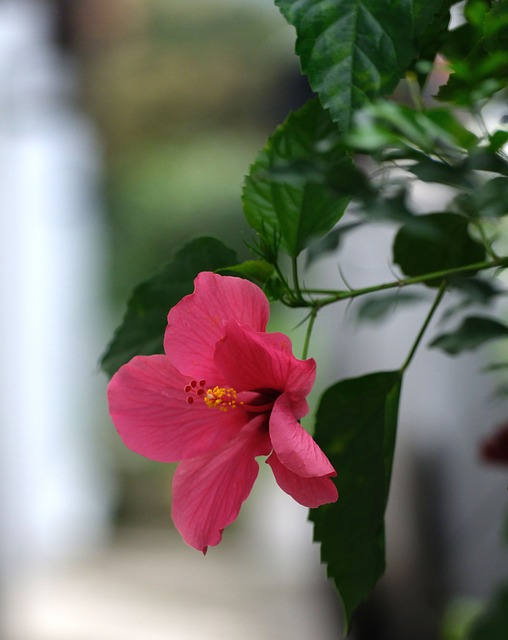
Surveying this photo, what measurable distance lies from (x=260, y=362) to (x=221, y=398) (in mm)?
31

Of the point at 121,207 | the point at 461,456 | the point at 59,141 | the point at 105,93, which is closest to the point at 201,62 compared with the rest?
the point at 105,93

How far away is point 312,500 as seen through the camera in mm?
306

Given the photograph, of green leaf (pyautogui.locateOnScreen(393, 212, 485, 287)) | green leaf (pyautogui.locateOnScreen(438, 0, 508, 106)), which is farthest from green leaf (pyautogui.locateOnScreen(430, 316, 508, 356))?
green leaf (pyautogui.locateOnScreen(438, 0, 508, 106))

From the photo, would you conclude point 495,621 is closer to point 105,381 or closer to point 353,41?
point 353,41

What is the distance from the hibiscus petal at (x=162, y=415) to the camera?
0.34 meters

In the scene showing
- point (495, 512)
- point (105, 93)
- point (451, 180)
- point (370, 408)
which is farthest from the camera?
point (105, 93)

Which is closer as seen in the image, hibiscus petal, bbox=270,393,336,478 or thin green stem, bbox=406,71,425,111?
hibiscus petal, bbox=270,393,336,478

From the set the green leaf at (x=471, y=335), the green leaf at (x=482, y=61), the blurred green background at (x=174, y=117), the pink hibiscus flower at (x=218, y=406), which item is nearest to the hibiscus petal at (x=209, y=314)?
the pink hibiscus flower at (x=218, y=406)

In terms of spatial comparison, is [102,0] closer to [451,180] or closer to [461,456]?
[461,456]

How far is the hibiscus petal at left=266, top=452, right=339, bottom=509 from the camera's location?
30 centimetres

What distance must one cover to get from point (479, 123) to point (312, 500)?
0.18m

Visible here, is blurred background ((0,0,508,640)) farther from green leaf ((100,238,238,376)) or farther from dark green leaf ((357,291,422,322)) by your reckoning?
green leaf ((100,238,238,376))

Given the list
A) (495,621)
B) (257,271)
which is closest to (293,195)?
(257,271)

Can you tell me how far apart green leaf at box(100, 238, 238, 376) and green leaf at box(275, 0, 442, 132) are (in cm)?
10
